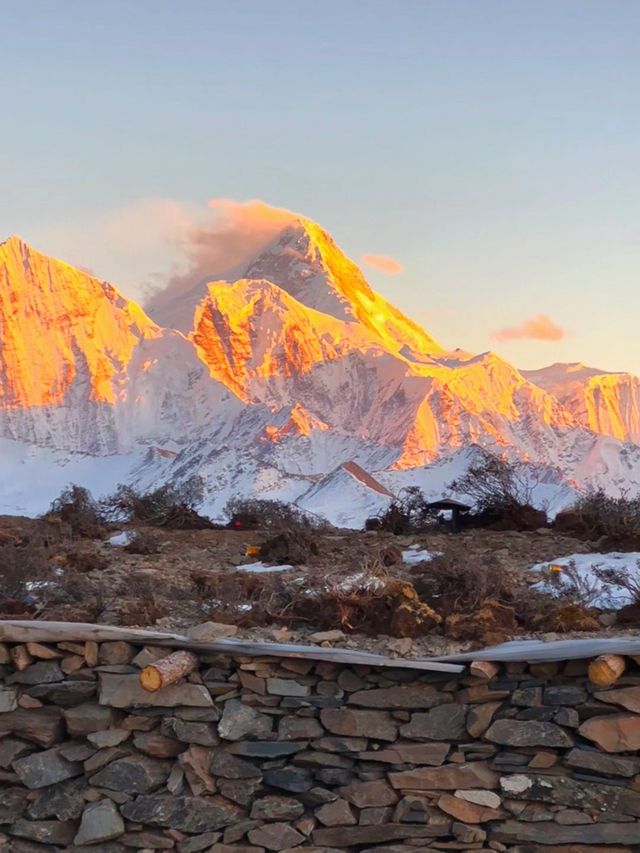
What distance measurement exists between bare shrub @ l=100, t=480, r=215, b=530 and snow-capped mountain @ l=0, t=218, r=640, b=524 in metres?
44.3

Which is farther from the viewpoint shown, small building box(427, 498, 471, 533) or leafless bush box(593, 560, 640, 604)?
small building box(427, 498, 471, 533)

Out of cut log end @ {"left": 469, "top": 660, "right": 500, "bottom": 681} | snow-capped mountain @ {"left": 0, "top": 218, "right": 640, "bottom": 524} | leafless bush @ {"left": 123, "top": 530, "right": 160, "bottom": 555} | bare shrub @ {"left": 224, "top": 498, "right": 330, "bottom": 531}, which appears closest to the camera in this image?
cut log end @ {"left": 469, "top": 660, "right": 500, "bottom": 681}

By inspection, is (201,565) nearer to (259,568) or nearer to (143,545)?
(259,568)

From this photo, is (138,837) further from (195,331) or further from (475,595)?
(195,331)

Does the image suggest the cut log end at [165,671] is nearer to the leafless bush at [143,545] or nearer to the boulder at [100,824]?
the boulder at [100,824]

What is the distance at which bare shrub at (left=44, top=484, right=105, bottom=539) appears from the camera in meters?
12.7

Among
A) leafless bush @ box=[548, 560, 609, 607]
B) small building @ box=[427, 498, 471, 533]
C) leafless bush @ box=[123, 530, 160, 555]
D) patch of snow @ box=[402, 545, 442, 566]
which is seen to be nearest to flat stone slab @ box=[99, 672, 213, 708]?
leafless bush @ box=[548, 560, 609, 607]

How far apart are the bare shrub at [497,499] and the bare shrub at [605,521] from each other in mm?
433

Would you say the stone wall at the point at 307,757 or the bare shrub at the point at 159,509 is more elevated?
the bare shrub at the point at 159,509

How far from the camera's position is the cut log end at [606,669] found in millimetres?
6535

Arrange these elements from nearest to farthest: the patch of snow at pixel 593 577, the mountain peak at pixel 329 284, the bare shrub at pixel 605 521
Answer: the patch of snow at pixel 593 577 < the bare shrub at pixel 605 521 < the mountain peak at pixel 329 284

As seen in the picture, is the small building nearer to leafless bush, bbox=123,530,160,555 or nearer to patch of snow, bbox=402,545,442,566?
patch of snow, bbox=402,545,442,566

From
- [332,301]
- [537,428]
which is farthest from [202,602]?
[332,301]

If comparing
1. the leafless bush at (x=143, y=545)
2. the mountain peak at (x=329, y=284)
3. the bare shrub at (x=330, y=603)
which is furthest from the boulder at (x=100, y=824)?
the mountain peak at (x=329, y=284)
